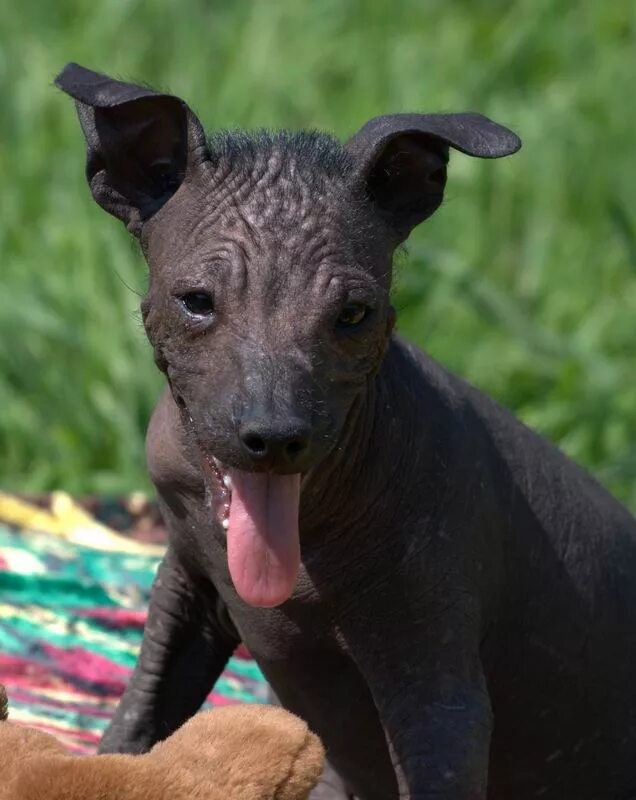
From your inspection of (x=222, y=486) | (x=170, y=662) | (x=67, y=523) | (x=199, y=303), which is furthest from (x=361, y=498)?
(x=67, y=523)

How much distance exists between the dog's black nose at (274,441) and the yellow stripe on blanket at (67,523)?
104 inches

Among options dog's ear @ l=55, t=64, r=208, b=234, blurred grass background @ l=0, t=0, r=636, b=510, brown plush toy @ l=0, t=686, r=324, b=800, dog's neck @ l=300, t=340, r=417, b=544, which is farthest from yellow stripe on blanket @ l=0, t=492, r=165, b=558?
brown plush toy @ l=0, t=686, r=324, b=800

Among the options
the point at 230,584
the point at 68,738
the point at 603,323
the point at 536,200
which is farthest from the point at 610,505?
the point at 536,200

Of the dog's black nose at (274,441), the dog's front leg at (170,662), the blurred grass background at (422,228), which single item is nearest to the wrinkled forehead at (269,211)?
the dog's black nose at (274,441)

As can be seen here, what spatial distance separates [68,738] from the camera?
4.12 m

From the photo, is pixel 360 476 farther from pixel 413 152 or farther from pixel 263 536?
pixel 413 152

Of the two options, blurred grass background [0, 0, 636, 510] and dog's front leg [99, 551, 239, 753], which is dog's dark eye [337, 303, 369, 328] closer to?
dog's front leg [99, 551, 239, 753]

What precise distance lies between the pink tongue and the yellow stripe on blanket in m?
2.49

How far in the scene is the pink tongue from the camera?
9.62 feet

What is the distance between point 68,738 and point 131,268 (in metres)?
2.99

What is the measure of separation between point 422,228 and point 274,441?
446 cm

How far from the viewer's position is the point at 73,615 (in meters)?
4.95

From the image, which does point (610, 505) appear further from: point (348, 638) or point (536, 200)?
point (536, 200)

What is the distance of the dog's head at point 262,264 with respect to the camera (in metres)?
2.88
